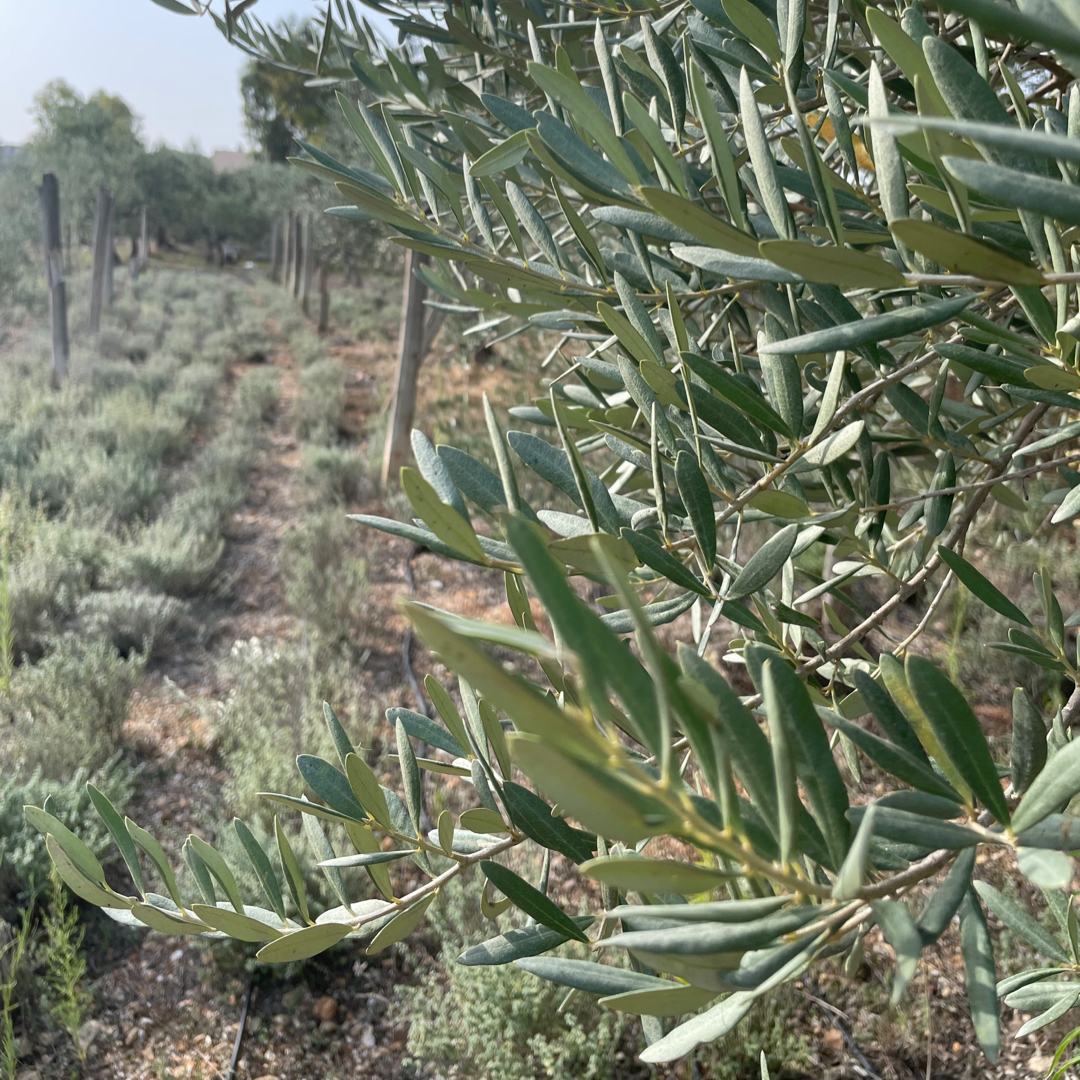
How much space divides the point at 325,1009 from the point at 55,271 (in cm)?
681

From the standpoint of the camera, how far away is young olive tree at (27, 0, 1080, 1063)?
25 cm

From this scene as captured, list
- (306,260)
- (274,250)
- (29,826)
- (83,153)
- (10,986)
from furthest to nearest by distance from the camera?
1. (274,250)
2. (83,153)
3. (306,260)
4. (29,826)
5. (10,986)

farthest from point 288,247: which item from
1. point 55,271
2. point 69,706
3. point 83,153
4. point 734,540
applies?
point 734,540

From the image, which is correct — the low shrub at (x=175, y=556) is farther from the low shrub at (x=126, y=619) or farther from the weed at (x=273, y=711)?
the weed at (x=273, y=711)

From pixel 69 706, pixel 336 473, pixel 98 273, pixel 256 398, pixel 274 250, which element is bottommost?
pixel 69 706

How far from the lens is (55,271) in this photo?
6637mm

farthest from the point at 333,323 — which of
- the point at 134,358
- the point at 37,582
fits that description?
the point at 37,582

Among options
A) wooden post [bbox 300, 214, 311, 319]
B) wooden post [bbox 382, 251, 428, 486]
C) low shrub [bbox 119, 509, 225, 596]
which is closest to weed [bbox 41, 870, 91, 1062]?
low shrub [bbox 119, 509, 225, 596]

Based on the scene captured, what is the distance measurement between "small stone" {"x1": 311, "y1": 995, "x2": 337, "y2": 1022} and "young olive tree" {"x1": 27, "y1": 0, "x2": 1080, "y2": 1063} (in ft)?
5.13

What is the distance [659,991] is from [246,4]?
1199 mm

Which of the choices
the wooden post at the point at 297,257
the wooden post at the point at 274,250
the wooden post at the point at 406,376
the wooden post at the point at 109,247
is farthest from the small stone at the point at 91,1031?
the wooden post at the point at 274,250

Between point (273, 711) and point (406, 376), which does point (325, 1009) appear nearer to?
point (273, 711)

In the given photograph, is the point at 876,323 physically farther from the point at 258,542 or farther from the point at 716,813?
the point at 258,542

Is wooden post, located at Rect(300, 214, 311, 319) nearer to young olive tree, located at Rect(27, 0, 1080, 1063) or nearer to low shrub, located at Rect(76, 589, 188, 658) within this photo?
low shrub, located at Rect(76, 589, 188, 658)
